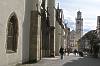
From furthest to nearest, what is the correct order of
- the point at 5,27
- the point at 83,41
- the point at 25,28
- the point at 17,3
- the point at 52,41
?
1. the point at 83,41
2. the point at 52,41
3. the point at 25,28
4. the point at 17,3
5. the point at 5,27

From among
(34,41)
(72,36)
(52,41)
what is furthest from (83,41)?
(34,41)

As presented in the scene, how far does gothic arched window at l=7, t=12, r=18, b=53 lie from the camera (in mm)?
24736

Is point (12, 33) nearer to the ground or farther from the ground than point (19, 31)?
nearer to the ground

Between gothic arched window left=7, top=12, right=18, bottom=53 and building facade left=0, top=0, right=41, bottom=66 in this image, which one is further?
gothic arched window left=7, top=12, right=18, bottom=53

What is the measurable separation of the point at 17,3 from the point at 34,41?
24.7 ft

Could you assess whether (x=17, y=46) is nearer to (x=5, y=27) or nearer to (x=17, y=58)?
(x=17, y=58)

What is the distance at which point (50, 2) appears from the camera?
5197cm

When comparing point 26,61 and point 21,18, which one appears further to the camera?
point 26,61

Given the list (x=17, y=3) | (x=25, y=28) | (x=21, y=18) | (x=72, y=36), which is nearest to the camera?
(x=17, y=3)

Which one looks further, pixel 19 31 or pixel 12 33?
pixel 19 31

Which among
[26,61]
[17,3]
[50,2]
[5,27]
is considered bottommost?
[26,61]

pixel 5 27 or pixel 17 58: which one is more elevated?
pixel 5 27

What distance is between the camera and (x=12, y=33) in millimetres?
25891

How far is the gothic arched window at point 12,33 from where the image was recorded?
24736 millimetres
